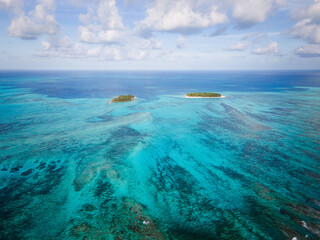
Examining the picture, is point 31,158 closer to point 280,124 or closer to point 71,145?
point 71,145

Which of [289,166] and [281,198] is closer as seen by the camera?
[281,198]

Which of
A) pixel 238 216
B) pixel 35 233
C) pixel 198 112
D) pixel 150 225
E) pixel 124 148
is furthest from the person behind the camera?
pixel 198 112

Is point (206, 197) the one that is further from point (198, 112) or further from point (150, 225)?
point (198, 112)

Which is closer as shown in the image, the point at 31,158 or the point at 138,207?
the point at 138,207

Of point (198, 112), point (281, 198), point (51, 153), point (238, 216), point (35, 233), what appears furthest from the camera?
point (198, 112)

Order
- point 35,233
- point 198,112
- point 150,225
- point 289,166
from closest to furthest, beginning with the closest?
point 35,233
point 150,225
point 289,166
point 198,112

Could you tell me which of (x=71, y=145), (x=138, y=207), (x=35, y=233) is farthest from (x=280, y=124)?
(x=35, y=233)

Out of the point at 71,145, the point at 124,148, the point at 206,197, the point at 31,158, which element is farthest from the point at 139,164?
the point at 31,158

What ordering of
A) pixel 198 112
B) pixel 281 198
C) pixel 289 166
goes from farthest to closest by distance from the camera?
pixel 198 112
pixel 289 166
pixel 281 198
